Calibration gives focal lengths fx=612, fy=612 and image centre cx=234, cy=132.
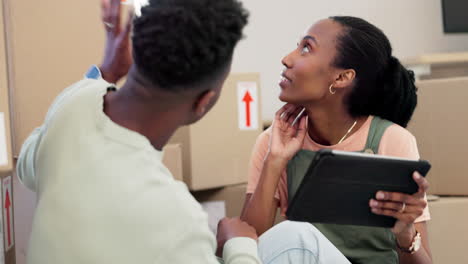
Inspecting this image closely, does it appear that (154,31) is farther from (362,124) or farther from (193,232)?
(362,124)

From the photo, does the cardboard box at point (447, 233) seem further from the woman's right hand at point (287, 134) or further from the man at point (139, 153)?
the man at point (139, 153)

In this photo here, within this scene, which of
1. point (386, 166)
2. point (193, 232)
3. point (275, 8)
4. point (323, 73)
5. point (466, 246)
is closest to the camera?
point (193, 232)

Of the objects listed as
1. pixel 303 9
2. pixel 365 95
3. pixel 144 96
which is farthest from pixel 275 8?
pixel 144 96

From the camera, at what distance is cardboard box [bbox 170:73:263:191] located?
71.2 inches

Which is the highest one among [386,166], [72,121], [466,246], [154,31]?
[154,31]

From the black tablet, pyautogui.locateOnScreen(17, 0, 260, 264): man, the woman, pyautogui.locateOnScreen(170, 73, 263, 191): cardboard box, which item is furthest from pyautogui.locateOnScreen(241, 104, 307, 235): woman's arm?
pyautogui.locateOnScreen(17, 0, 260, 264): man

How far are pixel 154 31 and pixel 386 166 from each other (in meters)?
0.50

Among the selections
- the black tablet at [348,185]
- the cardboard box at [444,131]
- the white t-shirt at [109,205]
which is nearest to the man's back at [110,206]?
the white t-shirt at [109,205]

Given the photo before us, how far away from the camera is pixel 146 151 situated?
2.46ft

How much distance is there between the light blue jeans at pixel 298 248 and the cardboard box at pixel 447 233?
57 cm

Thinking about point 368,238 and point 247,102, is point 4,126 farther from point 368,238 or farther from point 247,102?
point 247,102

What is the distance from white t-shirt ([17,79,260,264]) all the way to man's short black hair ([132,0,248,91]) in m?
0.09

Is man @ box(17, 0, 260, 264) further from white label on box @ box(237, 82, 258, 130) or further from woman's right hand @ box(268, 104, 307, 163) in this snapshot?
white label on box @ box(237, 82, 258, 130)

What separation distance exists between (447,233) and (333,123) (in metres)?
0.55
